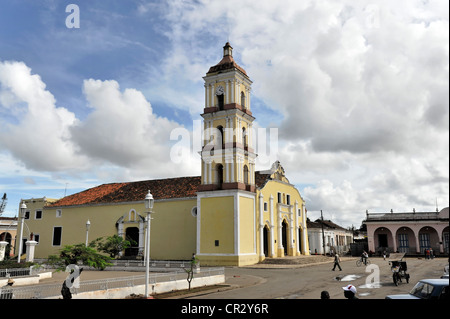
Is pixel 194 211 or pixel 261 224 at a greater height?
pixel 194 211

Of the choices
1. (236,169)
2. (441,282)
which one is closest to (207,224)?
(236,169)

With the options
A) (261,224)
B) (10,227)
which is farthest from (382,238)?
(10,227)

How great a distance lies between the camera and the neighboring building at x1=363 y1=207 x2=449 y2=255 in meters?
44.5

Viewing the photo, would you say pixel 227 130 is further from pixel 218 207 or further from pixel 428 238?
pixel 428 238

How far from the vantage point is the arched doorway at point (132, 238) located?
3647cm

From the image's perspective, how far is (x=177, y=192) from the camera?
37375 mm

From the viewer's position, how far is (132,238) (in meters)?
37.7

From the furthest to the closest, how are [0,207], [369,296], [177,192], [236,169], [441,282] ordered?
1. [0,207]
2. [177,192]
3. [236,169]
4. [369,296]
5. [441,282]

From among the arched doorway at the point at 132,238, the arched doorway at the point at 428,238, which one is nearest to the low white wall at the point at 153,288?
the arched doorway at the point at 132,238

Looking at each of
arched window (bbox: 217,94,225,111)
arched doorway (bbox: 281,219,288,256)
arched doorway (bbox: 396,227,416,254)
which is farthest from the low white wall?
arched doorway (bbox: 396,227,416,254)

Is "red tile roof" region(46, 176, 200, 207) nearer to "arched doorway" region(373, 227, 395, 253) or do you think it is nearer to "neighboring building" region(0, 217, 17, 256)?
"neighboring building" region(0, 217, 17, 256)

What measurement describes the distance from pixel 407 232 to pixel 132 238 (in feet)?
111

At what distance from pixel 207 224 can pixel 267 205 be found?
22.7 ft
